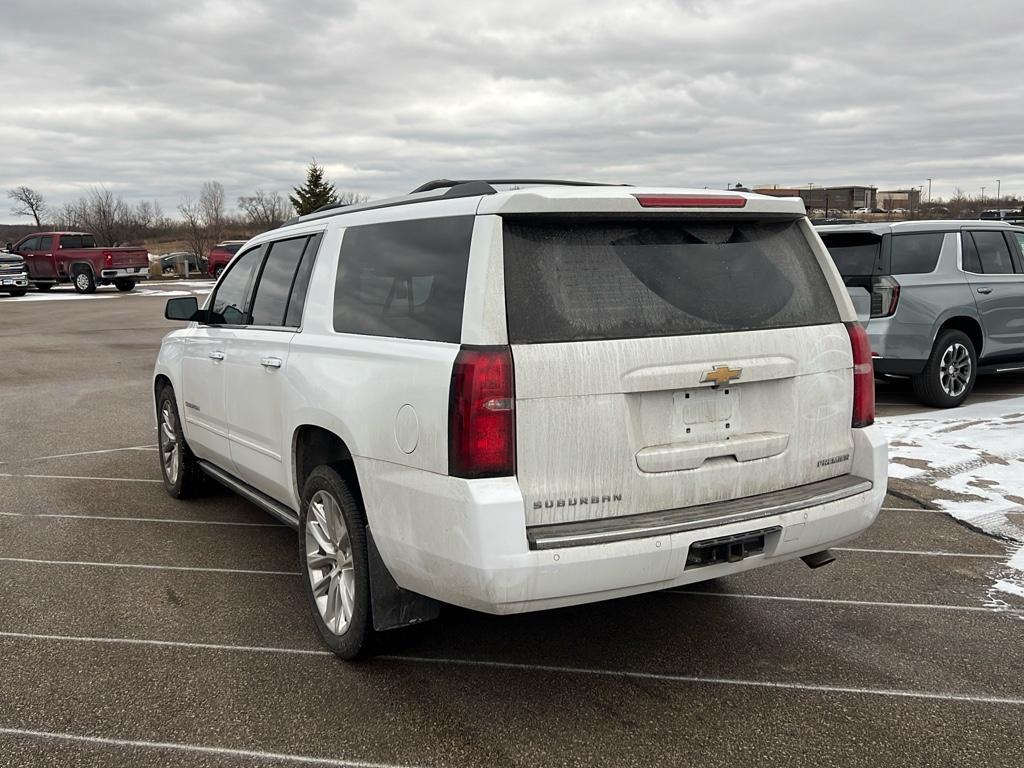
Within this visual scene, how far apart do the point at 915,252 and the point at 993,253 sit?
48.4 inches

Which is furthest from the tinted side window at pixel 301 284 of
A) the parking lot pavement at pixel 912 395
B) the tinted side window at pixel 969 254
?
the tinted side window at pixel 969 254

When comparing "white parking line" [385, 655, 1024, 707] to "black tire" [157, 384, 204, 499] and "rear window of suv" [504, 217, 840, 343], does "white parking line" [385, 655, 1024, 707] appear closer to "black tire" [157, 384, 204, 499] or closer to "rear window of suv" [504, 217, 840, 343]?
"rear window of suv" [504, 217, 840, 343]

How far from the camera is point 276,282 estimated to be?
4676 millimetres

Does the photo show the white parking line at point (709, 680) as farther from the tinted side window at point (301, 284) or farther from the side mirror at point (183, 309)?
the side mirror at point (183, 309)

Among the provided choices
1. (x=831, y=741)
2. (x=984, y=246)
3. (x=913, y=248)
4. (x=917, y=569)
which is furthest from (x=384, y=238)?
(x=984, y=246)

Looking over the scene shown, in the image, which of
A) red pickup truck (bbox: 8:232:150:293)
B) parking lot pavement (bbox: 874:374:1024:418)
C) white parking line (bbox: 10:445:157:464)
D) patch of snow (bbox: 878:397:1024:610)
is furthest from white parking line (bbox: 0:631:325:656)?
red pickup truck (bbox: 8:232:150:293)

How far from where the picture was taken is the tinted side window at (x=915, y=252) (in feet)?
30.4

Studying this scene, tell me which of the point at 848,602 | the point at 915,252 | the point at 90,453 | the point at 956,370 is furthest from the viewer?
the point at 956,370

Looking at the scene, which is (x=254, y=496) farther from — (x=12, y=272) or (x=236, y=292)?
(x=12, y=272)

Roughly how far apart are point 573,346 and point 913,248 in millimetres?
7499

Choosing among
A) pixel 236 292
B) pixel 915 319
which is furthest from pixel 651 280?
pixel 915 319

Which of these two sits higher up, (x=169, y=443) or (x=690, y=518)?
(x=690, y=518)

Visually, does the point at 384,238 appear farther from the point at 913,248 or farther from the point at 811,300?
the point at 913,248

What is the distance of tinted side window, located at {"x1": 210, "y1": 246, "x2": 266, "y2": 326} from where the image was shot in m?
5.07
